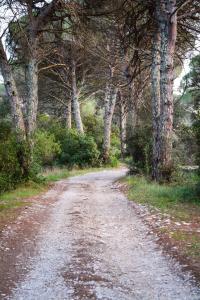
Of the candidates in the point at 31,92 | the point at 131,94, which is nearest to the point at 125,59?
the point at 131,94

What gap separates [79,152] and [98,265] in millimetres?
25780

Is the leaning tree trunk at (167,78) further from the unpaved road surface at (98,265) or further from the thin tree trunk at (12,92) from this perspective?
the unpaved road surface at (98,265)

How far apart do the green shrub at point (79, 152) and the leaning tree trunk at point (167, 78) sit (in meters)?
15.8

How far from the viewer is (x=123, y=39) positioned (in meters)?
19.0

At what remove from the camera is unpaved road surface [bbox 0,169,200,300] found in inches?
205

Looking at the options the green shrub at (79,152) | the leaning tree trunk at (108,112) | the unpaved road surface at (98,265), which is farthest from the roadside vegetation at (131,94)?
the leaning tree trunk at (108,112)

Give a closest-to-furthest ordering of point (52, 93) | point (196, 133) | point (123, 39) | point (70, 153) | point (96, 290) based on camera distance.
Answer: point (96, 290) < point (196, 133) < point (123, 39) < point (70, 153) < point (52, 93)

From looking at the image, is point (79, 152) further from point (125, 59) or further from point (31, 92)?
point (31, 92)

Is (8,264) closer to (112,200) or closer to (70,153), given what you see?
(112,200)

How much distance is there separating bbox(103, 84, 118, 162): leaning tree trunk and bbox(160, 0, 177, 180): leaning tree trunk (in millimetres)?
16366

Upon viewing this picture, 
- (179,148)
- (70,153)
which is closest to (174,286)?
(179,148)

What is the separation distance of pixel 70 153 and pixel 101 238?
2429cm

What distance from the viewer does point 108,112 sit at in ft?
106

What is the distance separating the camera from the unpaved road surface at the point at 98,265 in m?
5.20
